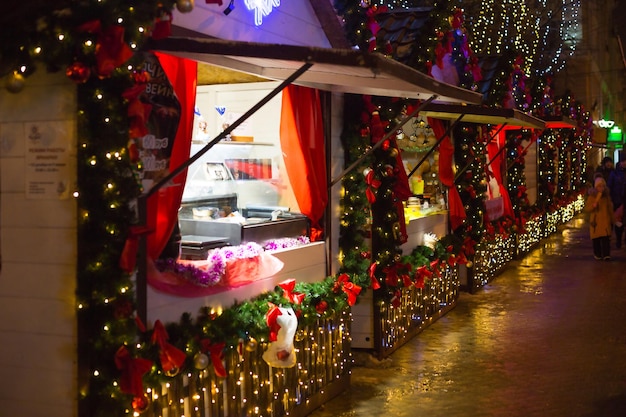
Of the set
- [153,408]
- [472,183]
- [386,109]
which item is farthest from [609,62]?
[153,408]

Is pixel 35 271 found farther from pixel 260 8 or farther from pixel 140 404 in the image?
pixel 260 8

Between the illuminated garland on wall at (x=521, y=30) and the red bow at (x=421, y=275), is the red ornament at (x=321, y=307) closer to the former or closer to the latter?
the red bow at (x=421, y=275)

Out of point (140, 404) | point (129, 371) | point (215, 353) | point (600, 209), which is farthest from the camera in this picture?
point (600, 209)

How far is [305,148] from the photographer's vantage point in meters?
7.28

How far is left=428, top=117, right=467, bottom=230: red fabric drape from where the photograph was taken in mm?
11348

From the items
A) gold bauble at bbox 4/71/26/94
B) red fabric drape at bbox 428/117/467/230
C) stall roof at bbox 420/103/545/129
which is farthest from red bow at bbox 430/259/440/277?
gold bauble at bbox 4/71/26/94

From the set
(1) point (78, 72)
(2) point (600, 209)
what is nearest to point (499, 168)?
(2) point (600, 209)

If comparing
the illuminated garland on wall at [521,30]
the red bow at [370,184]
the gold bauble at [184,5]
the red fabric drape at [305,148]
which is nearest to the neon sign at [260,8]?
the red fabric drape at [305,148]

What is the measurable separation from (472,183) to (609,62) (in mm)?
40099

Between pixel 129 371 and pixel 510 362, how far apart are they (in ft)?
17.2

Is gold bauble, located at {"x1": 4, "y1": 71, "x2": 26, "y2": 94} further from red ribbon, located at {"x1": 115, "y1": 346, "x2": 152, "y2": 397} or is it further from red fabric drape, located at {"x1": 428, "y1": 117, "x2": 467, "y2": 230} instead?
red fabric drape, located at {"x1": 428, "y1": 117, "x2": 467, "y2": 230}

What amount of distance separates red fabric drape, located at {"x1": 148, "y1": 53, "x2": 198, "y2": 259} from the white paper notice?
1.97ft

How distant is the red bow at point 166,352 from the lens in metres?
4.75

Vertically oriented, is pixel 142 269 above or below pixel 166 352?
above
